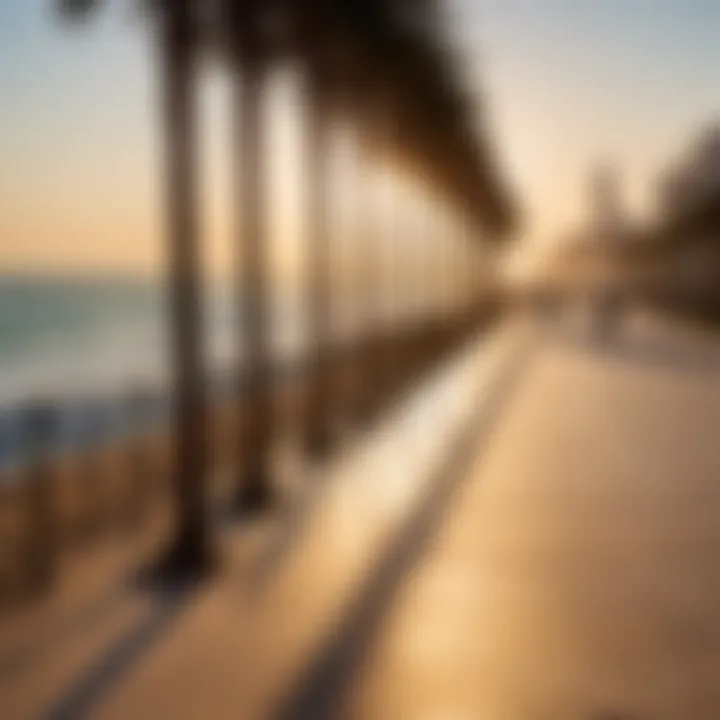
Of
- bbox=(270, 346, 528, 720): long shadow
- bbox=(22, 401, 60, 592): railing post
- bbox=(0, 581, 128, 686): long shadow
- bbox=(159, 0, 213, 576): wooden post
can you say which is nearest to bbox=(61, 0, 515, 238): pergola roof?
bbox=(159, 0, 213, 576): wooden post

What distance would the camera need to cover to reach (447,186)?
20.1 meters

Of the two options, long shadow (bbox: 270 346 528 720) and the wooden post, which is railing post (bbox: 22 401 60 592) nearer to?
the wooden post

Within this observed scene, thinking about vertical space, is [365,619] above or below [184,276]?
below

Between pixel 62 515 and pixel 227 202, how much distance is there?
230cm

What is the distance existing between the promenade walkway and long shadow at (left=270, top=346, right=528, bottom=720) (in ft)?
0.04

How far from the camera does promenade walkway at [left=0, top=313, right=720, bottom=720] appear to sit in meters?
3.48

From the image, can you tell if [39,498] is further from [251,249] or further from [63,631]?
[251,249]

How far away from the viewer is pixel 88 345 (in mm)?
36594

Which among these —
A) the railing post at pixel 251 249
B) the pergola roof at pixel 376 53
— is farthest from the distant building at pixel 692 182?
the railing post at pixel 251 249

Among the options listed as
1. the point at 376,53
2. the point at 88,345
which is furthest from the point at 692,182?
the point at 376,53

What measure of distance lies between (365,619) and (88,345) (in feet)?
111

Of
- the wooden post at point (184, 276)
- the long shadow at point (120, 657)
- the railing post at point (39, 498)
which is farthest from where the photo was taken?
the wooden post at point (184, 276)

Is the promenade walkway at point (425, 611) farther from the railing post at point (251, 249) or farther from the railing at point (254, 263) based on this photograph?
the railing at point (254, 263)

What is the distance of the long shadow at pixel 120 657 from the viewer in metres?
3.39
